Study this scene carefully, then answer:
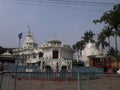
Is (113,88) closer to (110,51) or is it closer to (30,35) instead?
(110,51)

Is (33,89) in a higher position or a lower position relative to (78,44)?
lower

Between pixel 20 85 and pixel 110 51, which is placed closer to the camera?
pixel 20 85

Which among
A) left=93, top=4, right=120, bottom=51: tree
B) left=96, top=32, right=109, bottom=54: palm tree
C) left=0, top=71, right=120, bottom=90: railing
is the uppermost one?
left=96, top=32, right=109, bottom=54: palm tree

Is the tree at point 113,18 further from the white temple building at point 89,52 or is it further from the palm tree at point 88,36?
the palm tree at point 88,36

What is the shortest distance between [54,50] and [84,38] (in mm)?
19556

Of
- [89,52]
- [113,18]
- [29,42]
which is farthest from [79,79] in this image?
[29,42]

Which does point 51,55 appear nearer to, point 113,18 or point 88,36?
point 88,36

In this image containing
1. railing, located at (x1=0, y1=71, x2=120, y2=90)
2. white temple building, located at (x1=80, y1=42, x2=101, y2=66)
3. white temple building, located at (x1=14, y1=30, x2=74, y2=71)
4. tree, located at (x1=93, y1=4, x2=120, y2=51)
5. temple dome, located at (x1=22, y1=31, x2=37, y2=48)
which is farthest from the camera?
temple dome, located at (x1=22, y1=31, x2=37, y2=48)

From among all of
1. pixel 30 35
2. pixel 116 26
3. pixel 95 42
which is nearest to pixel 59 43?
pixel 95 42

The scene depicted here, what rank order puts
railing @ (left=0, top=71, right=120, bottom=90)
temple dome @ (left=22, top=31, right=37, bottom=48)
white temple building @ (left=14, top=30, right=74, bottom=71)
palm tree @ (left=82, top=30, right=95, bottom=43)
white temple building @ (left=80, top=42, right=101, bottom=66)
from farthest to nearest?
temple dome @ (left=22, top=31, right=37, bottom=48)
palm tree @ (left=82, top=30, right=95, bottom=43)
white temple building @ (left=80, top=42, right=101, bottom=66)
white temple building @ (left=14, top=30, right=74, bottom=71)
railing @ (left=0, top=71, right=120, bottom=90)

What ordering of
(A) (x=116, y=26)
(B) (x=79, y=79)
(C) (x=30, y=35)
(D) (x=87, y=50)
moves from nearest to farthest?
(B) (x=79, y=79), (A) (x=116, y=26), (D) (x=87, y=50), (C) (x=30, y=35)

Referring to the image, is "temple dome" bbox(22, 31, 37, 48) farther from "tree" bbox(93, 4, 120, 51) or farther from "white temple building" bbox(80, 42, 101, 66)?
"tree" bbox(93, 4, 120, 51)

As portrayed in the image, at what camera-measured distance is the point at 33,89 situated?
1275cm

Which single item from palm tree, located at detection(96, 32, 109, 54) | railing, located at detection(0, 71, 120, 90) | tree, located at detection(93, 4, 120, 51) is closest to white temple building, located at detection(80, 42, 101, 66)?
palm tree, located at detection(96, 32, 109, 54)
